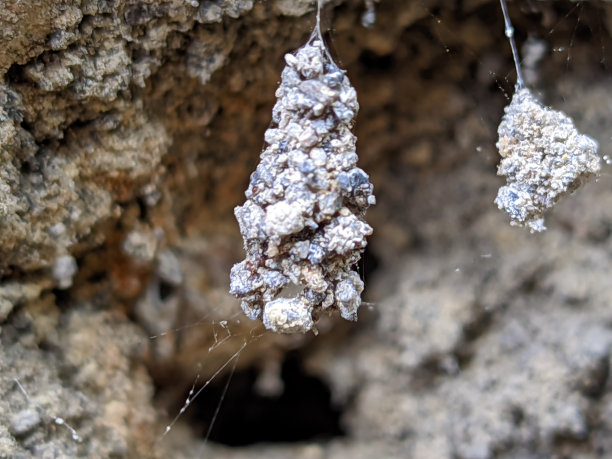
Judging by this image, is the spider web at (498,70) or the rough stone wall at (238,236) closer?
the rough stone wall at (238,236)

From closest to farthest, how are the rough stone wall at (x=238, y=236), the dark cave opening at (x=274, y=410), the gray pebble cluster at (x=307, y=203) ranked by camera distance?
the gray pebble cluster at (x=307, y=203) < the rough stone wall at (x=238, y=236) < the dark cave opening at (x=274, y=410)

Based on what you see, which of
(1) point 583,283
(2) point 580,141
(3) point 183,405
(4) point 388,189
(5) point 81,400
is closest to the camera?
(2) point 580,141

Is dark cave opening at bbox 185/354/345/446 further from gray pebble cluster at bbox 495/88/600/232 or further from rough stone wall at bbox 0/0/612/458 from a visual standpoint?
gray pebble cluster at bbox 495/88/600/232

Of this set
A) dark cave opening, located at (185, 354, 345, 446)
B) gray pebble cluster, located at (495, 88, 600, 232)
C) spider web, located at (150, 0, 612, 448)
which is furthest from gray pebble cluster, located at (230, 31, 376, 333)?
dark cave opening, located at (185, 354, 345, 446)

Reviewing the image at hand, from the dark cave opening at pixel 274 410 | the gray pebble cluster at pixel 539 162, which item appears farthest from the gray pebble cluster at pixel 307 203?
the dark cave opening at pixel 274 410

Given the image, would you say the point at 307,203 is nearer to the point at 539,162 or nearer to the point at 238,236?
the point at 539,162

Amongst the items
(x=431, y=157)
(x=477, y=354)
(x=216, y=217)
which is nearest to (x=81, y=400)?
(x=216, y=217)

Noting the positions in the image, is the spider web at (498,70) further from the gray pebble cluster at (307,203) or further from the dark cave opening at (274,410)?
the gray pebble cluster at (307,203)

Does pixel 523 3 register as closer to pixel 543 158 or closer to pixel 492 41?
pixel 492 41
